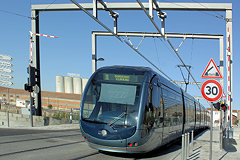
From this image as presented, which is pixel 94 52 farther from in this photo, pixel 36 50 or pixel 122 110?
pixel 122 110

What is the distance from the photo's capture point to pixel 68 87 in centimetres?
14712

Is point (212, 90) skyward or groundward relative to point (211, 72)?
groundward

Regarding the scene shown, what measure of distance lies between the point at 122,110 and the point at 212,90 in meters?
2.45

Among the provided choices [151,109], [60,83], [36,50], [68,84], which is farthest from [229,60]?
[60,83]

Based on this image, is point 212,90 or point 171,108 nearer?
point 212,90

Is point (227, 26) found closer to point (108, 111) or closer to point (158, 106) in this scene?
point (158, 106)

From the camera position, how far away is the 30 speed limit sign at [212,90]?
7996 millimetres

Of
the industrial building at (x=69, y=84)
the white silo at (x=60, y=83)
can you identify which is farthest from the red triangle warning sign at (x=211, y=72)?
the white silo at (x=60, y=83)

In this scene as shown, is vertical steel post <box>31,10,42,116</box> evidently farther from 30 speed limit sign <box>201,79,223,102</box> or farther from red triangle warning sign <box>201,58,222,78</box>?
30 speed limit sign <box>201,79,223,102</box>

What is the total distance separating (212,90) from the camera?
318 inches

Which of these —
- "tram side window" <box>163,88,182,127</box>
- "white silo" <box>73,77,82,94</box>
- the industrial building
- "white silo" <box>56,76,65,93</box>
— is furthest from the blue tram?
"white silo" <box>56,76,65,93</box>

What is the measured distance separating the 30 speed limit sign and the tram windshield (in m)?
1.78

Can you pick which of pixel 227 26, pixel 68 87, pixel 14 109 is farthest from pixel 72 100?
pixel 68 87

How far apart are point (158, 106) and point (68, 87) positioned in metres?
140
